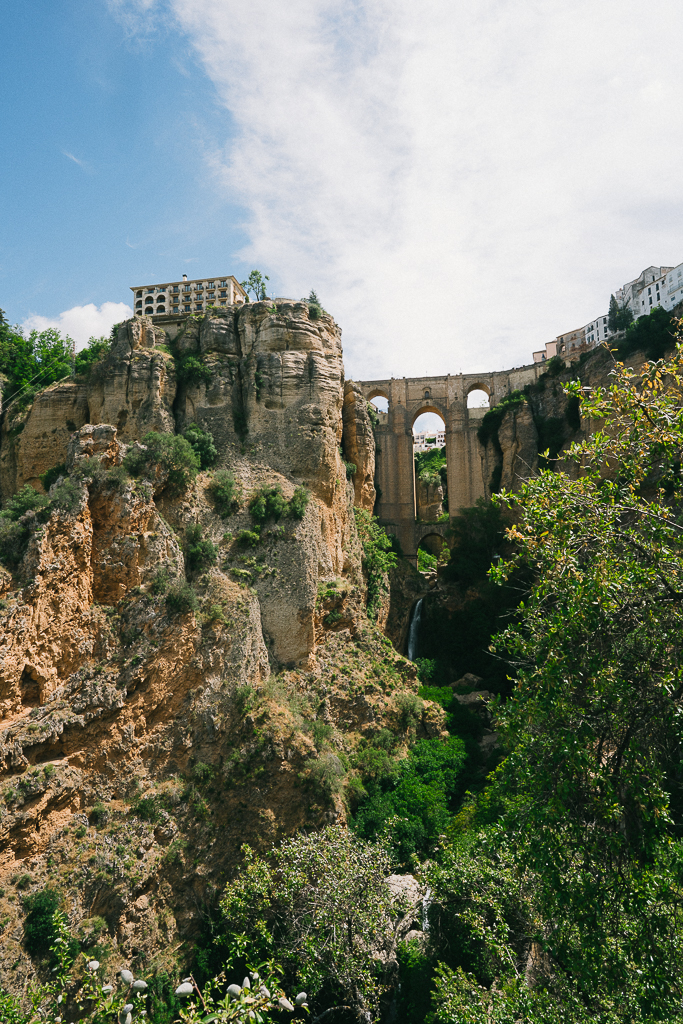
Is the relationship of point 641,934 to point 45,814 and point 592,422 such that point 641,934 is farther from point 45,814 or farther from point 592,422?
point 592,422

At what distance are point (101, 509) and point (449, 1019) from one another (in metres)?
16.0

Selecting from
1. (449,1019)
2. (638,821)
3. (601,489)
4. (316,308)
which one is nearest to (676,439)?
(601,489)

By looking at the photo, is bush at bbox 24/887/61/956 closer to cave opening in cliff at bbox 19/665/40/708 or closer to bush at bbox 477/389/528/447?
cave opening in cliff at bbox 19/665/40/708

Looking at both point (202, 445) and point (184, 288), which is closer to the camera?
point (202, 445)

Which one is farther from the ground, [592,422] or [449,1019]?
[592,422]

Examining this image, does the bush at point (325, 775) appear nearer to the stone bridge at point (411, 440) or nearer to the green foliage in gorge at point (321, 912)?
the green foliage in gorge at point (321, 912)

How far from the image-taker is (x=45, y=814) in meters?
16.2

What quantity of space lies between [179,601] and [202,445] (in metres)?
7.67

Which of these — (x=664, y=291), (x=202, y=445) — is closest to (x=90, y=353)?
(x=202, y=445)

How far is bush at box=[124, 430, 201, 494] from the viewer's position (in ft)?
72.2

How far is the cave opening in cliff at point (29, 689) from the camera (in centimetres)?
1698

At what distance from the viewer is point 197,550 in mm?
23047

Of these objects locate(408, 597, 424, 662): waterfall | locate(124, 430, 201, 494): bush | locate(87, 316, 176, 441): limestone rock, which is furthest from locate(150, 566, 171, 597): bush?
locate(408, 597, 424, 662): waterfall

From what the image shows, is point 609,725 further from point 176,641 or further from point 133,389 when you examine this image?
point 133,389
